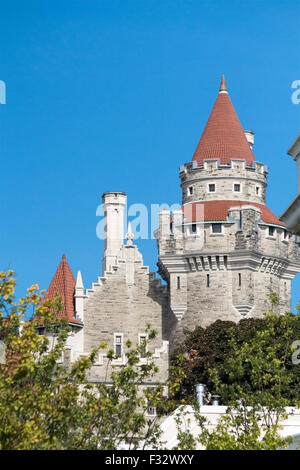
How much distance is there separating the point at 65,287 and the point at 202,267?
851 cm

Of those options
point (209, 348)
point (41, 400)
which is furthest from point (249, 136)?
point (41, 400)

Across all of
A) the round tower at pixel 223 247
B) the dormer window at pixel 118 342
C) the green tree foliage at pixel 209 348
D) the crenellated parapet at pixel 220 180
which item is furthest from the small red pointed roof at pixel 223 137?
the dormer window at pixel 118 342

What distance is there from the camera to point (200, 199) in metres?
65.0

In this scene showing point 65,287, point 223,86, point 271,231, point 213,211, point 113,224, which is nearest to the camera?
point 213,211

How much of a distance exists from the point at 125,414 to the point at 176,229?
38992 mm

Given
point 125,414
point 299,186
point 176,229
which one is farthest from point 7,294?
point 176,229

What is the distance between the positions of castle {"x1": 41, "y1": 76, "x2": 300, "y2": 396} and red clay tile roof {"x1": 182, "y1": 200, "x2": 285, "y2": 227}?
0.05 metres

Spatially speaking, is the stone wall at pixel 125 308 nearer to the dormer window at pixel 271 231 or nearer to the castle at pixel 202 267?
the castle at pixel 202 267

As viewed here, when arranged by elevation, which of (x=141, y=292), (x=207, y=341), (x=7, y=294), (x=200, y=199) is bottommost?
(x=7, y=294)

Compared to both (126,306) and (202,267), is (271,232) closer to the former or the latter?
(202,267)

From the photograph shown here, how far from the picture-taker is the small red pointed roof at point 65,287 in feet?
217

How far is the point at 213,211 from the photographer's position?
209 ft

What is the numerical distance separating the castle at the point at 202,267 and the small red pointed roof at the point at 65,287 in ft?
0.26
